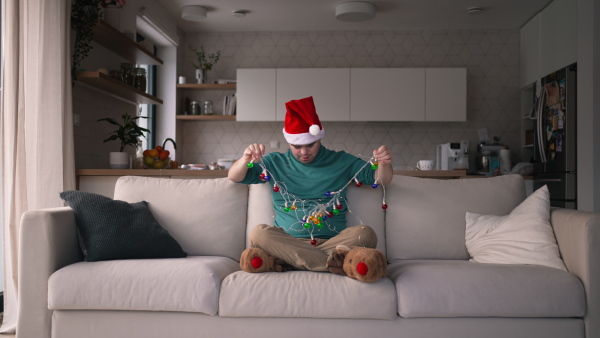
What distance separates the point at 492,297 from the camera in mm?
2104

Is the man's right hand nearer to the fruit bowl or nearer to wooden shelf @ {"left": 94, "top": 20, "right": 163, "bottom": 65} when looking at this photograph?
the fruit bowl

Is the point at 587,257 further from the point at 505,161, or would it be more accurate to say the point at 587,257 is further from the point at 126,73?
the point at 505,161

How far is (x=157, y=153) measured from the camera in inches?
165

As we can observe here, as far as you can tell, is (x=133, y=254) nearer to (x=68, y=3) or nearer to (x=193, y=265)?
(x=193, y=265)

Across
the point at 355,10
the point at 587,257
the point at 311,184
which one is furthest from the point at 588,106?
the point at 311,184

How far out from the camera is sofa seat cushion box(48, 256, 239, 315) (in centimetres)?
216

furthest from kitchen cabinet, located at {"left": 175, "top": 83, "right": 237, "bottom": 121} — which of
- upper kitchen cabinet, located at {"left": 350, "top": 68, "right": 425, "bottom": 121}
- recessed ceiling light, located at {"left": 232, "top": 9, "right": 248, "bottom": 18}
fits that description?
upper kitchen cabinet, located at {"left": 350, "top": 68, "right": 425, "bottom": 121}

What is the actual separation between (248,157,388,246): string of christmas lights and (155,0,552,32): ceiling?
127 inches

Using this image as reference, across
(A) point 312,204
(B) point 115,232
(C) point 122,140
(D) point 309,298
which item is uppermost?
(C) point 122,140

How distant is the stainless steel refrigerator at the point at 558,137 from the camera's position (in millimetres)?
4719

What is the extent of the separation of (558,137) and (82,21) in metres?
4.12

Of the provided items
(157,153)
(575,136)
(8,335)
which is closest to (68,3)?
(157,153)

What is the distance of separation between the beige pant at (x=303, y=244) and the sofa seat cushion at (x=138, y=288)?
23 cm

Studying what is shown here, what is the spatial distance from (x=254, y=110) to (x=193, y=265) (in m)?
3.97
